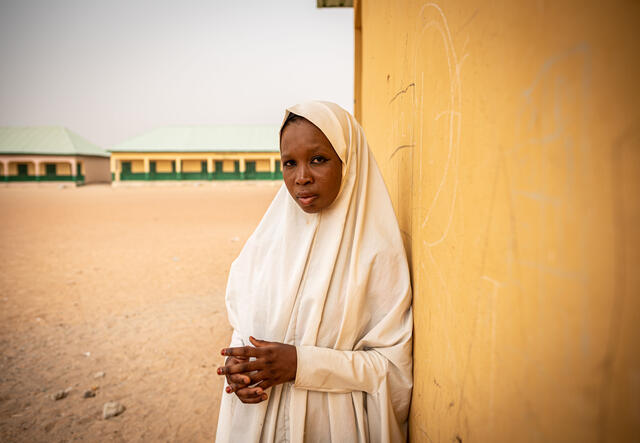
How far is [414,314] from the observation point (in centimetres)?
123

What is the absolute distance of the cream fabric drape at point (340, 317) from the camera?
1170 mm

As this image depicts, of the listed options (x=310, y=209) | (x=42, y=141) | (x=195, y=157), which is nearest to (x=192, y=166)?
(x=195, y=157)

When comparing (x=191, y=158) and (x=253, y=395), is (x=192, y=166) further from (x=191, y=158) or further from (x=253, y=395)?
(x=253, y=395)

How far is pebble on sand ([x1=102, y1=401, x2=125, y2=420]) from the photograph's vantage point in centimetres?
238

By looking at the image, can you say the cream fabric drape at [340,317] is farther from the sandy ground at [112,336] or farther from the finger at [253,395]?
the sandy ground at [112,336]

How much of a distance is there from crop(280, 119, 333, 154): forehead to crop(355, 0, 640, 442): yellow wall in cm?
37

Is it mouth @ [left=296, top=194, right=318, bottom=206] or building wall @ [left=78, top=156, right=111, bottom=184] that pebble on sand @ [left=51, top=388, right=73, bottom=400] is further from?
building wall @ [left=78, top=156, right=111, bottom=184]

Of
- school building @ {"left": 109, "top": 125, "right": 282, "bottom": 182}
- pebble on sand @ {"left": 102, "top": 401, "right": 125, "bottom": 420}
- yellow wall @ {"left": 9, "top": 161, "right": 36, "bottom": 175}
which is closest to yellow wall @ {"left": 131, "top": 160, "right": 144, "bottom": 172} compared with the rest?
school building @ {"left": 109, "top": 125, "right": 282, "bottom": 182}

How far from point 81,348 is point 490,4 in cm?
384

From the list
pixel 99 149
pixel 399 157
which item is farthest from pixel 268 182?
→ pixel 399 157

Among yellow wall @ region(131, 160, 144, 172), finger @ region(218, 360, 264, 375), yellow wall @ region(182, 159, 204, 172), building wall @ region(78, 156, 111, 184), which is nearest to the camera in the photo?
finger @ region(218, 360, 264, 375)

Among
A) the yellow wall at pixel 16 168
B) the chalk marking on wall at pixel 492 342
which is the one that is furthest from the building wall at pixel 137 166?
the chalk marking on wall at pixel 492 342

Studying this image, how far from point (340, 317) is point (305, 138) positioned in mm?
618

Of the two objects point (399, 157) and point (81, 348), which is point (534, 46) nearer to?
point (399, 157)
